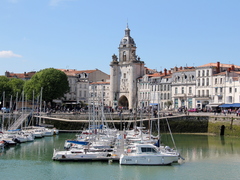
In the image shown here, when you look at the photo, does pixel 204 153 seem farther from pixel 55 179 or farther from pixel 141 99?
pixel 141 99

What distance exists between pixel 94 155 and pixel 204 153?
37.3 feet

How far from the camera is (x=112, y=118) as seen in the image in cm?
7106


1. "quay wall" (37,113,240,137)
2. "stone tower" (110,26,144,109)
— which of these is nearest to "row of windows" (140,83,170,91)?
"stone tower" (110,26,144,109)

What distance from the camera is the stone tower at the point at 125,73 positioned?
9006 centimetres

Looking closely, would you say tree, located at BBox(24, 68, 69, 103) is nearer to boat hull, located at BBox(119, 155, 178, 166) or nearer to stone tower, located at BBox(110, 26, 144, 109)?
stone tower, located at BBox(110, 26, 144, 109)

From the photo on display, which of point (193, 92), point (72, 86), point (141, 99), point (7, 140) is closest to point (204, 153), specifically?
point (7, 140)

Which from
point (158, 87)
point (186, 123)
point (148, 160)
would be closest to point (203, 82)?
point (158, 87)

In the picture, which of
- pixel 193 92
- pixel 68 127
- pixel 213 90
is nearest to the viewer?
pixel 68 127

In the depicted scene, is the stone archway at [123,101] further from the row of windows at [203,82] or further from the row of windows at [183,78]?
the row of windows at [203,82]

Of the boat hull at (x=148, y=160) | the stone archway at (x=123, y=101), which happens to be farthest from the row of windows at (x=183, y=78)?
the boat hull at (x=148, y=160)

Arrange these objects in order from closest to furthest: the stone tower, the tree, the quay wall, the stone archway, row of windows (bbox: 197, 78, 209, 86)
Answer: the quay wall < row of windows (bbox: 197, 78, 209, 86) < the tree < the stone tower < the stone archway

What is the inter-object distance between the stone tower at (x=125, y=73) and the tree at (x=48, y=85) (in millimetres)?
9888

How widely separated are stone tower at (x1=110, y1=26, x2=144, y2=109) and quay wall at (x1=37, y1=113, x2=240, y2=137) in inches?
769

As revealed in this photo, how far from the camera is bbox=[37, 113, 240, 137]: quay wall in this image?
5909 cm
